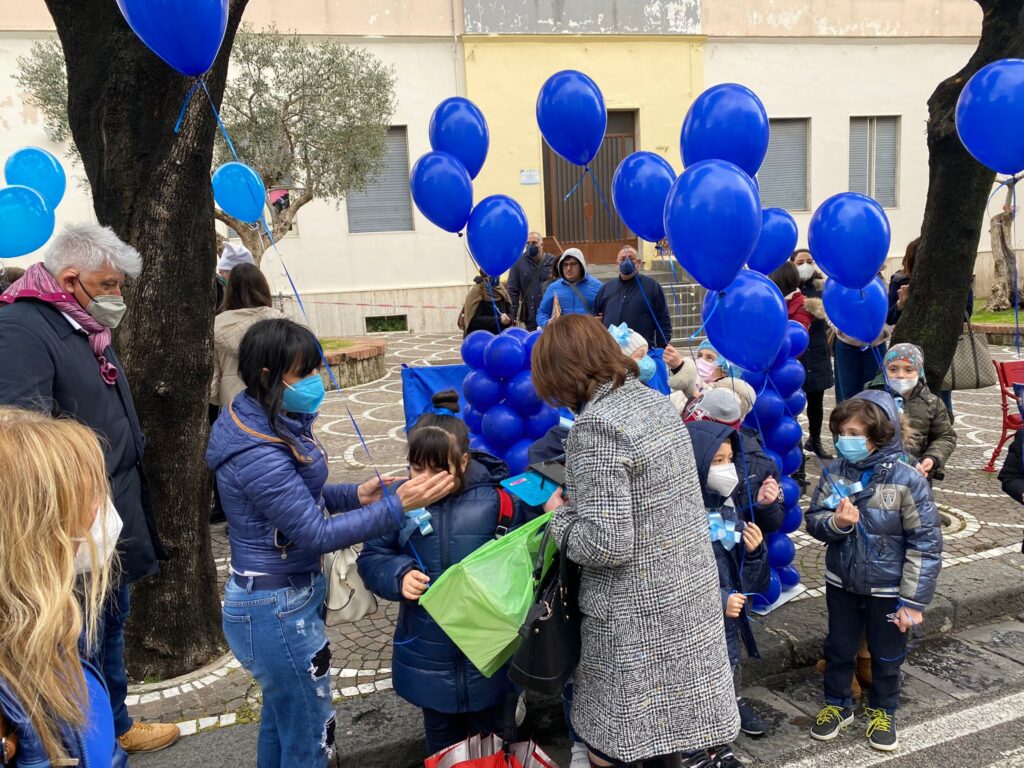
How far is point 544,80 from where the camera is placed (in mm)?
15164

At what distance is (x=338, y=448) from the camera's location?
23.2 ft

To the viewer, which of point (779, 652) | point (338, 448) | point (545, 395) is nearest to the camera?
point (545, 395)

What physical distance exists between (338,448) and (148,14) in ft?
16.7

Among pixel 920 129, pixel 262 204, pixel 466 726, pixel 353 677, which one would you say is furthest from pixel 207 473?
pixel 920 129

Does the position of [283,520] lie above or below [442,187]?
below

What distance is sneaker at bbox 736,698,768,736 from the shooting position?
9.98 feet

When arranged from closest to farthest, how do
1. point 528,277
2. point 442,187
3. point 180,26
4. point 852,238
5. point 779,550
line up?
point 180,26 < point 852,238 < point 779,550 < point 442,187 < point 528,277

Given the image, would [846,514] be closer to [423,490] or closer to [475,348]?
[423,490]

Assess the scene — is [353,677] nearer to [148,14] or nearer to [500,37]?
[148,14]

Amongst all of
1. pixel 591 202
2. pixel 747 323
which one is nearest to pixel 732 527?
pixel 747 323

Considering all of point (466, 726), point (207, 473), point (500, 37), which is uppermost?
point (500, 37)

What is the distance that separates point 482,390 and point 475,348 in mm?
277

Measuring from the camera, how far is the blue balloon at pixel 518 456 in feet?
13.0

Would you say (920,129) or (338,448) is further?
(920,129)
